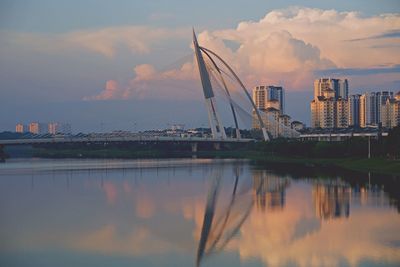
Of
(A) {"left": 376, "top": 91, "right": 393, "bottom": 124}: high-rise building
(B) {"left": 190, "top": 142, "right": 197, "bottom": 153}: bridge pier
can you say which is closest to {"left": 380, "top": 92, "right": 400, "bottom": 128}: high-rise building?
(A) {"left": 376, "top": 91, "right": 393, "bottom": 124}: high-rise building

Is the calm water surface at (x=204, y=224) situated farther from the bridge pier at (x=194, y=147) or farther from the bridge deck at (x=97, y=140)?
the bridge pier at (x=194, y=147)

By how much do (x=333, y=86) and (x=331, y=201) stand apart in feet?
231

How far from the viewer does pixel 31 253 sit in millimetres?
7664

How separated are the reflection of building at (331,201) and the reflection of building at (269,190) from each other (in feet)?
2.08

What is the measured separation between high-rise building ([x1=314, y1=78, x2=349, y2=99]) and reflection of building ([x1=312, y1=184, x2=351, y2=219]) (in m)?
64.8

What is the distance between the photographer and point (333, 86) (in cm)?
8119

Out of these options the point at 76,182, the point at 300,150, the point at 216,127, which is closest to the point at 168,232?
the point at 76,182

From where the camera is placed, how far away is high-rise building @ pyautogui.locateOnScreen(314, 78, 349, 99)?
7962 cm

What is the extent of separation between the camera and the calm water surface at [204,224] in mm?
7422

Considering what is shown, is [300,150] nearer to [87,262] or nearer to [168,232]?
[168,232]

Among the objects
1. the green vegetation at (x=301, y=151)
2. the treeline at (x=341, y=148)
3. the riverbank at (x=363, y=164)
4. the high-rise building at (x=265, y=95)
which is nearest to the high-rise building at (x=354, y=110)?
the high-rise building at (x=265, y=95)

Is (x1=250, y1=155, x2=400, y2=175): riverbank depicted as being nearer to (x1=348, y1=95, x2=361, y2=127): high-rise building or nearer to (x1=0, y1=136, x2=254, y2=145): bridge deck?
(x1=0, y1=136, x2=254, y2=145): bridge deck

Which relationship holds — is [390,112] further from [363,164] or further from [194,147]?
[363,164]

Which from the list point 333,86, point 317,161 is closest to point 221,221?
point 317,161
